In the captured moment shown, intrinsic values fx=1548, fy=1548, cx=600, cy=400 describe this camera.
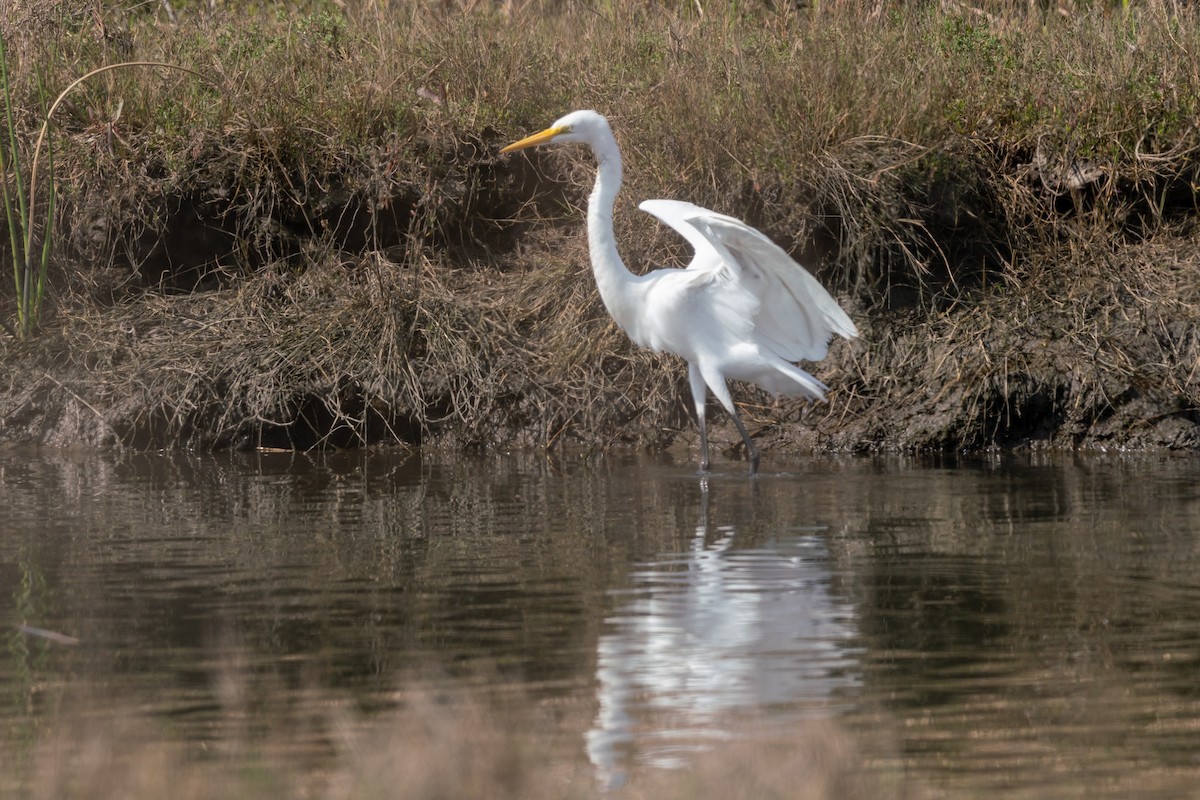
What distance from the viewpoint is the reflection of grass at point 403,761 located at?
8.25ft

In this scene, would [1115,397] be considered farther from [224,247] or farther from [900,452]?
[224,247]

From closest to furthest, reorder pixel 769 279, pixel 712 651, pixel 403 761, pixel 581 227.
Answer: pixel 403 761 < pixel 712 651 < pixel 769 279 < pixel 581 227

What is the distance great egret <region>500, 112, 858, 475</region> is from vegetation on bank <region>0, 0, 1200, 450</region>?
34.9 inches

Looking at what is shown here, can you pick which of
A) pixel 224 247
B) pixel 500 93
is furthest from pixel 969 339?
pixel 224 247

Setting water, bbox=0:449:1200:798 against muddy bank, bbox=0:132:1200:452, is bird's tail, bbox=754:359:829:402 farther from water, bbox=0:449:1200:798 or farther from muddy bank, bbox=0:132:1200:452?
muddy bank, bbox=0:132:1200:452

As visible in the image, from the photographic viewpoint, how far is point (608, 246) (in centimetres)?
715

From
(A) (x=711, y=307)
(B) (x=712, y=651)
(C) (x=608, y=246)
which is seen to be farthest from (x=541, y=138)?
(B) (x=712, y=651)

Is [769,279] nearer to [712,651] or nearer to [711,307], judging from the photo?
[711,307]

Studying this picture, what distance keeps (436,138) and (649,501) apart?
11.6ft

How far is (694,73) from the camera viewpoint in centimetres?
888

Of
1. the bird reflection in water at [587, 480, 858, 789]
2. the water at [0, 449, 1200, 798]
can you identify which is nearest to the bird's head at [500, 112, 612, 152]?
the water at [0, 449, 1200, 798]

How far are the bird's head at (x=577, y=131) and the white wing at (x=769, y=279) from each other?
0.43m

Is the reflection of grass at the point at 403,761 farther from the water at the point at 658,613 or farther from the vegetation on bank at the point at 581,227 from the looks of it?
the vegetation on bank at the point at 581,227

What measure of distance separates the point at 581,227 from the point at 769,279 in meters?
2.10
